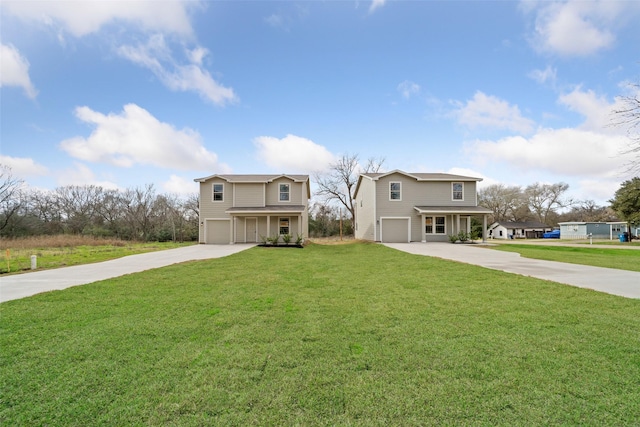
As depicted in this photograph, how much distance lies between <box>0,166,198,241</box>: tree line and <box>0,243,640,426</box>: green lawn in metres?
29.0

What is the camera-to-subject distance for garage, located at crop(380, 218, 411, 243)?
2219 centimetres

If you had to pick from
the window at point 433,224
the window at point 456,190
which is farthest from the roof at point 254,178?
the window at point 456,190

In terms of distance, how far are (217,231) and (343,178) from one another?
18.7m

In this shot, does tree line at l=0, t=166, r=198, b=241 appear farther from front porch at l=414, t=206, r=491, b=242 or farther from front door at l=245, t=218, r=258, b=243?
front porch at l=414, t=206, r=491, b=242

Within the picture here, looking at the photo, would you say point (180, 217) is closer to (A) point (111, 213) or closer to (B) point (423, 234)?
(A) point (111, 213)

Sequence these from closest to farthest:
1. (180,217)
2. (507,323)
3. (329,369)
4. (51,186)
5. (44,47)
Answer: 1. (329,369)
2. (507,323)
3. (44,47)
4. (180,217)
5. (51,186)

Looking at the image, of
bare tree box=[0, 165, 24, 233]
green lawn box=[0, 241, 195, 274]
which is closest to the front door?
green lawn box=[0, 241, 195, 274]

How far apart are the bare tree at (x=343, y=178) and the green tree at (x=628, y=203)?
24.8 m

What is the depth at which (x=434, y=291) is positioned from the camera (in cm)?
571

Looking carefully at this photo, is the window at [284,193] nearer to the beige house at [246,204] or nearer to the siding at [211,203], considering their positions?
the beige house at [246,204]

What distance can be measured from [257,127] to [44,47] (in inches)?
466

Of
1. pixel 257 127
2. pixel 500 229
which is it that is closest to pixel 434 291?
pixel 257 127

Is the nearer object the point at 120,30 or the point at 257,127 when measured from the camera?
the point at 120,30

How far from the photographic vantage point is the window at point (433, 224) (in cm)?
2244
